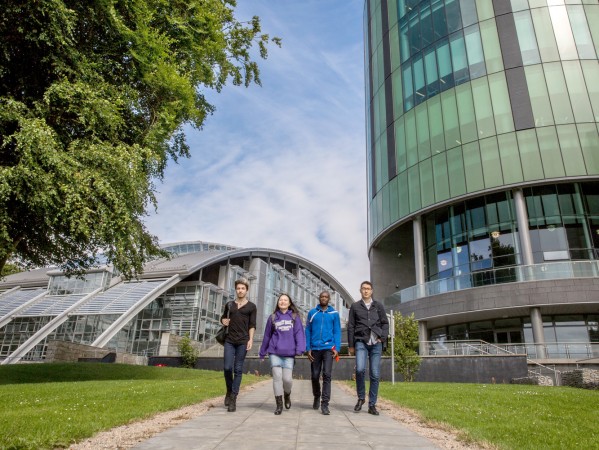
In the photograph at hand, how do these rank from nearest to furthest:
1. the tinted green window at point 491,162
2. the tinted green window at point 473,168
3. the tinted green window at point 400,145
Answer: the tinted green window at point 491,162
the tinted green window at point 473,168
the tinted green window at point 400,145

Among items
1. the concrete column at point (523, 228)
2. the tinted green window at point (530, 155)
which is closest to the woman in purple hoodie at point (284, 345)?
the concrete column at point (523, 228)

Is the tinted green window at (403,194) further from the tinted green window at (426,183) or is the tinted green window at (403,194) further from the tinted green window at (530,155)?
the tinted green window at (530,155)

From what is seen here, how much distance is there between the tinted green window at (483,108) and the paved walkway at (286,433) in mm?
24772

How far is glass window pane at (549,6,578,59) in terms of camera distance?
89.5 feet

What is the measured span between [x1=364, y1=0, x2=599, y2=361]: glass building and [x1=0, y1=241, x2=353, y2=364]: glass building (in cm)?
1516

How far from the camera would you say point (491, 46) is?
28766mm

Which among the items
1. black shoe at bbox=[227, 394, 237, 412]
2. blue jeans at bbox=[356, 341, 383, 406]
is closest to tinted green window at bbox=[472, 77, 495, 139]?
blue jeans at bbox=[356, 341, 383, 406]

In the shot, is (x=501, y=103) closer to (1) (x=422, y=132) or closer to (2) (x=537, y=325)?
(1) (x=422, y=132)

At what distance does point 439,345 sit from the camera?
2272 centimetres

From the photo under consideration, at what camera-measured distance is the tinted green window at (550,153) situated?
25.3 m

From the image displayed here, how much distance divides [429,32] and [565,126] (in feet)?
38.6

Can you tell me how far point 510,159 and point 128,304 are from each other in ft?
97.0

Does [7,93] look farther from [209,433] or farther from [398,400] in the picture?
[398,400]

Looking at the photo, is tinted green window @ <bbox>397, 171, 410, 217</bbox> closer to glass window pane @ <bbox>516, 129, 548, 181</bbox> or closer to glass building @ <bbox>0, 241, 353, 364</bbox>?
glass window pane @ <bbox>516, 129, 548, 181</bbox>
